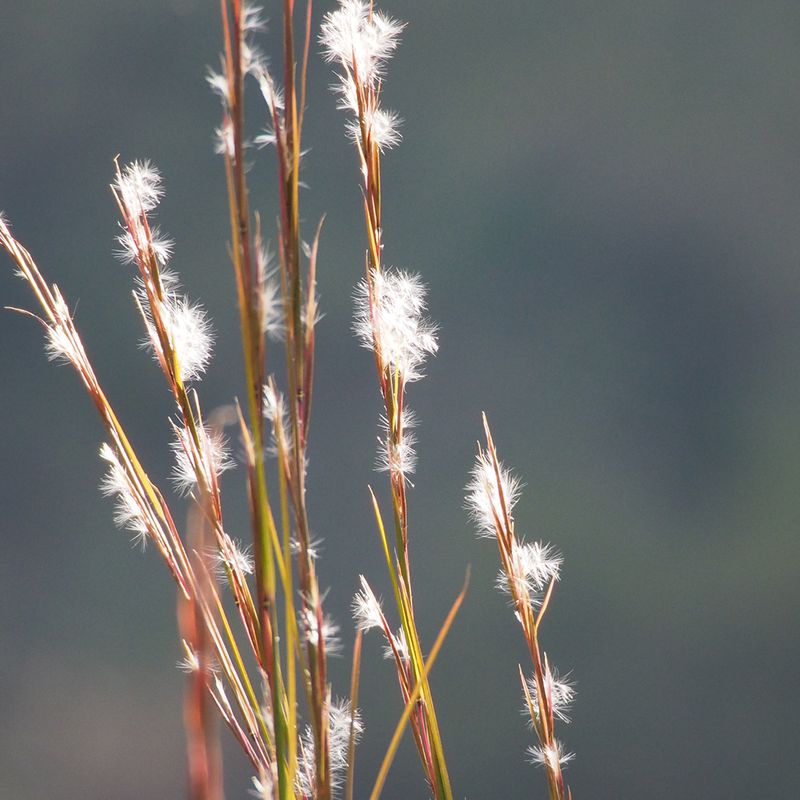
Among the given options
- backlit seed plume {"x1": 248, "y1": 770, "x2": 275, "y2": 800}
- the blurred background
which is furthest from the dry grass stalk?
the blurred background

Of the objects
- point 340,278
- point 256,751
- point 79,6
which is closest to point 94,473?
point 340,278

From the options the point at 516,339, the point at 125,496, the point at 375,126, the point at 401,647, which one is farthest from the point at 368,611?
the point at 516,339

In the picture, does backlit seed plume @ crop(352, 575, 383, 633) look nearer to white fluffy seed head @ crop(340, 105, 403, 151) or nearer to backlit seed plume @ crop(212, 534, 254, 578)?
backlit seed plume @ crop(212, 534, 254, 578)

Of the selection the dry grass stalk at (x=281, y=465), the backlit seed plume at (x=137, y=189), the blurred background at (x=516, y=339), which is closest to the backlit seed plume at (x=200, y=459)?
the dry grass stalk at (x=281, y=465)

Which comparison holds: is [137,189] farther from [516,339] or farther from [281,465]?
[516,339]

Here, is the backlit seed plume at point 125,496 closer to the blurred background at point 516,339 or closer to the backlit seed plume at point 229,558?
the backlit seed plume at point 229,558

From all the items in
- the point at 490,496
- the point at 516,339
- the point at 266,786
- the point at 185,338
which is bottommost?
the point at 266,786

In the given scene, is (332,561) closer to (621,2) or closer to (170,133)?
(170,133)
